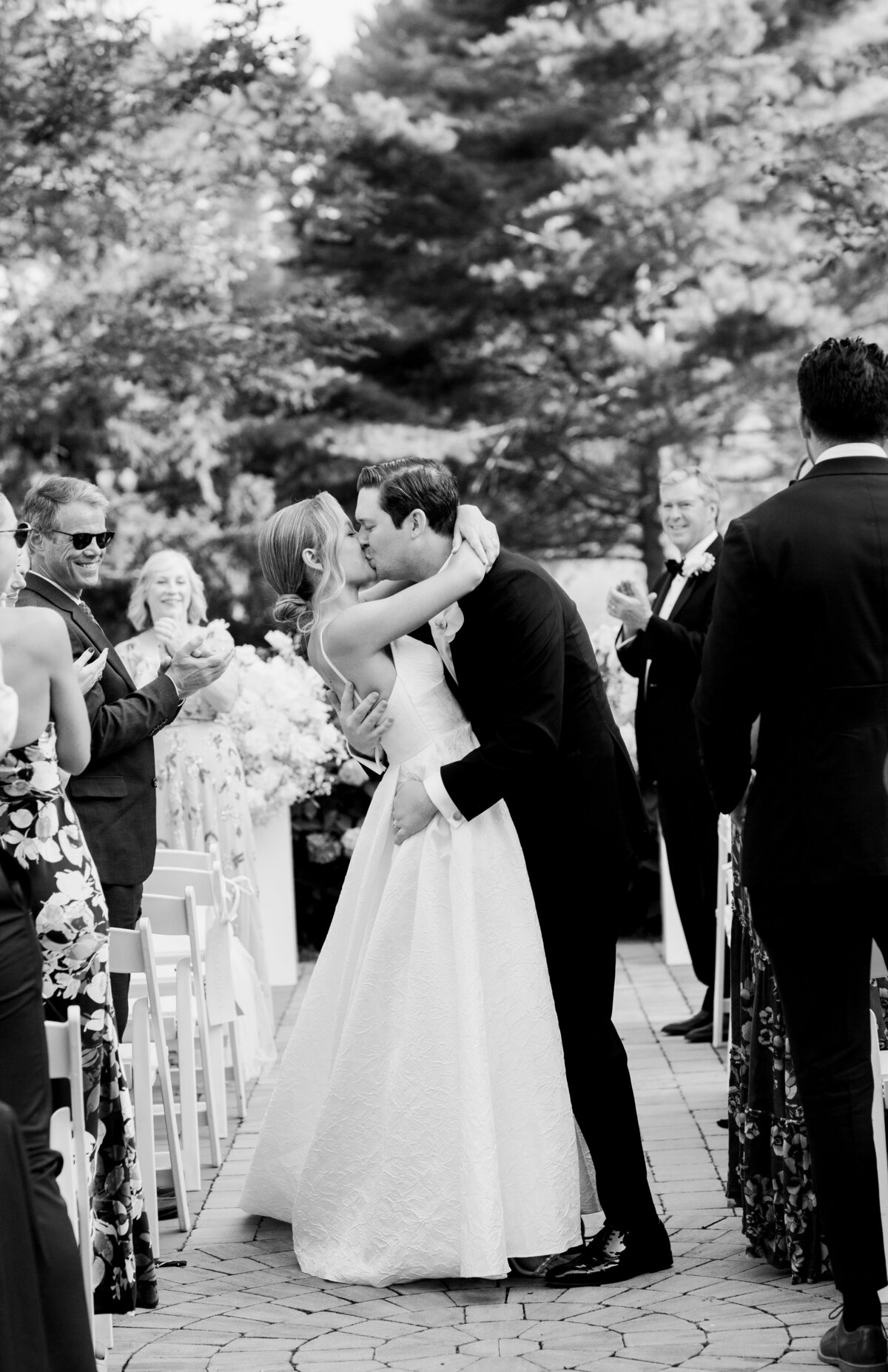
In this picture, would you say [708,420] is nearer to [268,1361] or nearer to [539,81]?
[539,81]

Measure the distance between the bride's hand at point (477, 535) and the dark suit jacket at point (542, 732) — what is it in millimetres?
50

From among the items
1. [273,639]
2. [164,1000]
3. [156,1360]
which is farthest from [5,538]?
[273,639]

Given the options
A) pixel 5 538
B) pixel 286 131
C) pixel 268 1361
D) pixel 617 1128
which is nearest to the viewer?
pixel 5 538

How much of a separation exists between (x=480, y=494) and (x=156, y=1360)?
17240 millimetres

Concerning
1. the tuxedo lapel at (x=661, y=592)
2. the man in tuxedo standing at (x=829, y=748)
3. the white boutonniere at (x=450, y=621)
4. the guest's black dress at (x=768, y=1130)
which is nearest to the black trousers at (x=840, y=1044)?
the man in tuxedo standing at (x=829, y=748)

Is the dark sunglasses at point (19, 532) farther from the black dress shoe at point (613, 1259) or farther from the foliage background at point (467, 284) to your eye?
the foliage background at point (467, 284)

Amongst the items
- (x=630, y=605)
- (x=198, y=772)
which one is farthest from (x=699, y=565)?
(x=198, y=772)

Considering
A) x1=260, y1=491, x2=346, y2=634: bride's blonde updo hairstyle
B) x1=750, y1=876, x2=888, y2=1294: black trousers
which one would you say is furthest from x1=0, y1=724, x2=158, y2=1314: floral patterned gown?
x1=750, y1=876, x2=888, y2=1294: black trousers

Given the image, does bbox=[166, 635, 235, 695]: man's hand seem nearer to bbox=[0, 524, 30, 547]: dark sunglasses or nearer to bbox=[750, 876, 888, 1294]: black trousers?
bbox=[0, 524, 30, 547]: dark sunglasses

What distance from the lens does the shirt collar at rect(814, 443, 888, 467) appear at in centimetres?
319

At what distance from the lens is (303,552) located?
13.8 ft

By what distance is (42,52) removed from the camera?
46.8 feet

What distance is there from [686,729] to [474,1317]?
3.17 m

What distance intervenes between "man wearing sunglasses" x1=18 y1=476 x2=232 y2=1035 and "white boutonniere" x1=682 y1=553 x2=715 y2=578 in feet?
8.19
